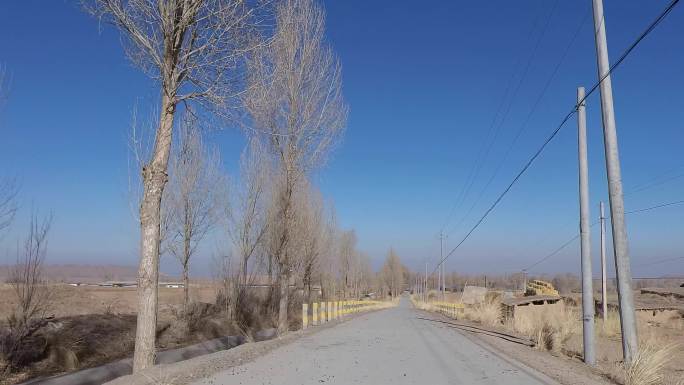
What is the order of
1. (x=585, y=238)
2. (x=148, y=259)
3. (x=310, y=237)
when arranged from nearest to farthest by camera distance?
(x=148, y=259) < (x=585, y=238) < (x=310, y=237)

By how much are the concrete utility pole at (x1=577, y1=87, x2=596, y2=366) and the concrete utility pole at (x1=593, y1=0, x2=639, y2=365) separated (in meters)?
1.75

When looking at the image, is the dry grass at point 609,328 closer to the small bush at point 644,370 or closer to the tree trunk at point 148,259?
the small bush at point 644,370

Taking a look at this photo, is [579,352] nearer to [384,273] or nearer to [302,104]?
[302,104]

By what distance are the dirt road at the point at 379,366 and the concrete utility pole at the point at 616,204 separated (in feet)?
7.19

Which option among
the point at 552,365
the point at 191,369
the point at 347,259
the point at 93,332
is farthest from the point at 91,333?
the point at 347,259

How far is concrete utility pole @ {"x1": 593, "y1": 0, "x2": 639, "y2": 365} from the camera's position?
37.7 ft

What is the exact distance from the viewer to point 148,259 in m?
9.04

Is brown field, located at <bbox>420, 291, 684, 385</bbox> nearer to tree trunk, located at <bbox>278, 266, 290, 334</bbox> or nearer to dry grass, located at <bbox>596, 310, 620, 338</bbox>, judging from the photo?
dry grass, located at <bbox>596, 310, 620, 338</bbox>

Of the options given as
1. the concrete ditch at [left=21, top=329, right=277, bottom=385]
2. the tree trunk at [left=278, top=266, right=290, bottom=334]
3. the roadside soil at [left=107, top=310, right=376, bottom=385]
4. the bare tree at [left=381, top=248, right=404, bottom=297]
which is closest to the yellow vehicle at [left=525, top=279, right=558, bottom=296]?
the tree trunk at [left=278, top=266, right=290, bottom=334]

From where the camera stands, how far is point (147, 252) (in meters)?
9.03

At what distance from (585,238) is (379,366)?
6366mm

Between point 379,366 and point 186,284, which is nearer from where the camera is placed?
point 379,366

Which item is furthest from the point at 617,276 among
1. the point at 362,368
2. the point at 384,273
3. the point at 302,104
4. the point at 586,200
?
the point at 384,273

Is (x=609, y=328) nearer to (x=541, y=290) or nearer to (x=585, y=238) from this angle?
(x=585, y=238)
